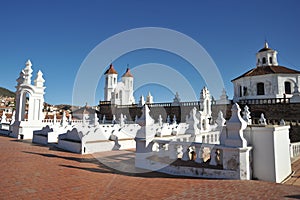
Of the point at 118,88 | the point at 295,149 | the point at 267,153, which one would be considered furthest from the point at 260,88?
the point at 118,88

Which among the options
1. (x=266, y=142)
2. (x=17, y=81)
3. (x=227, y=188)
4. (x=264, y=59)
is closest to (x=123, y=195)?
(x=227, y=188)

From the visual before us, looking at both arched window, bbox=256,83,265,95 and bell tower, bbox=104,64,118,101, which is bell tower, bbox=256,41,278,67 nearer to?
arched window, bbox=256,83,265,95

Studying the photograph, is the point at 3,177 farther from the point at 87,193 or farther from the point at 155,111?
the point at 155,111

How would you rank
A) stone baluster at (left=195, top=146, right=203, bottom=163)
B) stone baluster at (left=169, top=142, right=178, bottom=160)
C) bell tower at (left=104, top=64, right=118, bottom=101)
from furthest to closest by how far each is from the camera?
bell tower at (left=104, top=64, right=118, bottom=101)
stone baluster at (left=169, top=142, right=178, bottom=160)
stone baluster at (left=195, top=146, right=203, bottom=163)

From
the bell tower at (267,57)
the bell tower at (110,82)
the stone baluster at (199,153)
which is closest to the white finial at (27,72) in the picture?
the stone baluster at (199,153)

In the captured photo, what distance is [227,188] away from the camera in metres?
4.73

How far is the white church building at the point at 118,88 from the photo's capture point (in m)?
48.0

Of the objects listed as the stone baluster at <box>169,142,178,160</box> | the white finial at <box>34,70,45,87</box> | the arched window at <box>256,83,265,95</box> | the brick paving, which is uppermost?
the arched window at <box>256,83,265,95</box>

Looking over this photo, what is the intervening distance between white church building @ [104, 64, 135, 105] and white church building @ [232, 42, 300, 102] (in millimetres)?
25291

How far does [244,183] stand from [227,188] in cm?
70

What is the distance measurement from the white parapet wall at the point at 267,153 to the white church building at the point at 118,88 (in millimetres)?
42342

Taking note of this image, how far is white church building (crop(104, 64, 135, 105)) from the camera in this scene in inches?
1891

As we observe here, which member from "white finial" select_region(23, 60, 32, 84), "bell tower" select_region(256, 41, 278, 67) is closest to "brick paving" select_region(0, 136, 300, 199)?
"white finial" select_region(23, 60, 32, 84)

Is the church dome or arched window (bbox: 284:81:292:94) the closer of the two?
arched window (bbox: 284:81:292:94)
